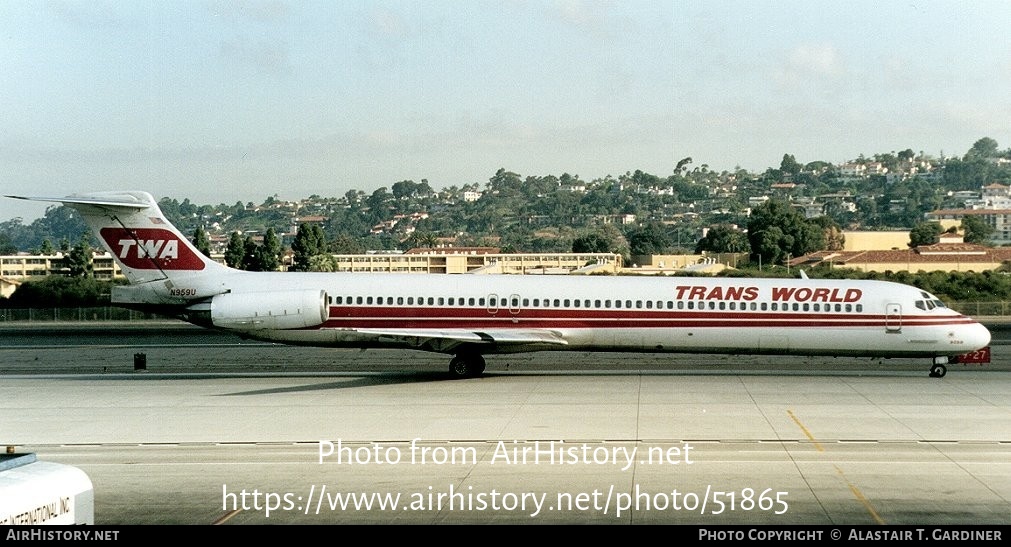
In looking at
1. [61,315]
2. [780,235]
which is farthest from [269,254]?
[780,235]

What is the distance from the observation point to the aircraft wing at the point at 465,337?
101 ft

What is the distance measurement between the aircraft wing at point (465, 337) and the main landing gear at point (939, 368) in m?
10.3

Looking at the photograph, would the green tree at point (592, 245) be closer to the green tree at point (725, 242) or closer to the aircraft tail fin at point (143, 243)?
the green tree at point (725, 242)

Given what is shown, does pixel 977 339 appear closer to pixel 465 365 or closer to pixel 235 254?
pixel 465 365

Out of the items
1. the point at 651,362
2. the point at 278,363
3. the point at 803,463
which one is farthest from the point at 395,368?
the point at 803,463

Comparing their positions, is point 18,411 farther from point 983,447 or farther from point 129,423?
point 983,447

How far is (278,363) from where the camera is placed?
3816 centimetres

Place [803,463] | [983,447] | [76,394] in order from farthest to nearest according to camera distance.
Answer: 1. [76,394]
2. [983,447]
3. [803,463]

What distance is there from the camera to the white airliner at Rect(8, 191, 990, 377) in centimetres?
3136

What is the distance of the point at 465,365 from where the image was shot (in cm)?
3247

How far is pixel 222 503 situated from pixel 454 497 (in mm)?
3191

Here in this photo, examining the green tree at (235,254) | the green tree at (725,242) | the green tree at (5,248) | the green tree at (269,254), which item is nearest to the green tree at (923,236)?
the green tree at (725,242)

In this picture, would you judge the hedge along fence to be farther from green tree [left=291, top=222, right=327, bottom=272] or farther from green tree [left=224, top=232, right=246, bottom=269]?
green tree [left=291, top=222, right=327, bottom=272]

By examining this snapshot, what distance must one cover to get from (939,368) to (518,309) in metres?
11.9
